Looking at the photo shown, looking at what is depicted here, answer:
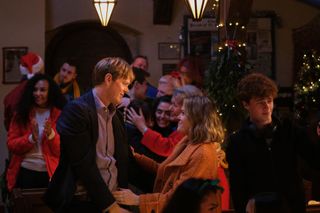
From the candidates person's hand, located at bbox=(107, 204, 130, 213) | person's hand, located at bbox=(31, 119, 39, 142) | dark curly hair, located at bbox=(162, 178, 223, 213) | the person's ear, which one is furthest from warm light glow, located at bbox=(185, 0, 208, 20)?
dark curly hair, located at bbox=(162, 178, 223, 213)

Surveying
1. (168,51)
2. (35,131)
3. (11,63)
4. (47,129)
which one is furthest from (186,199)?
(168,51)

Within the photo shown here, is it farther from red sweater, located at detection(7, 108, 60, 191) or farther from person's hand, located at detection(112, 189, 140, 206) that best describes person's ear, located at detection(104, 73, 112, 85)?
red sweater, located at detection(7, 108, 60, 191)

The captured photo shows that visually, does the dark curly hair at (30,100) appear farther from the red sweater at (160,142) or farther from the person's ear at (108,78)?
the person's ear at (108,78)

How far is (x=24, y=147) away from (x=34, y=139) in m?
0.13

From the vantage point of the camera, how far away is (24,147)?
17.9 ft

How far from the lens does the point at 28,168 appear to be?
18.2 feet

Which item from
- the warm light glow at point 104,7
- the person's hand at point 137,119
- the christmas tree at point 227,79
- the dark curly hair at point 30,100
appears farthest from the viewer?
the warm light glow at point 104,7

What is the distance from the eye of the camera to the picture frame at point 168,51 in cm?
962

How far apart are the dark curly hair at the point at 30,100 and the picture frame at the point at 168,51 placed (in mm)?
4053

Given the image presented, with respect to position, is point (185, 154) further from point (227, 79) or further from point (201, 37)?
point (201, 37)

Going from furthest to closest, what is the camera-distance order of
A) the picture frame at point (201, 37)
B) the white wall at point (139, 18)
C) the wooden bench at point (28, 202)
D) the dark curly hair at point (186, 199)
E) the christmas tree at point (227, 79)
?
the picture frame at point (201, 37) < the white wall at point (139, 18) < the christmas tree at point (227, 79) < the wooden bench at point (28, 202) < the dark curly hair at point (186, 199)

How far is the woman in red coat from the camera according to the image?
5.45 m

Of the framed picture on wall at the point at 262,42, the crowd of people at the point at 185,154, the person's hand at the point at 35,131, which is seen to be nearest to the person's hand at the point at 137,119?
the person's hand at the point at 35,131

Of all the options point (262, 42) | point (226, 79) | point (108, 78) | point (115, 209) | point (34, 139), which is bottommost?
point (115, 209)
